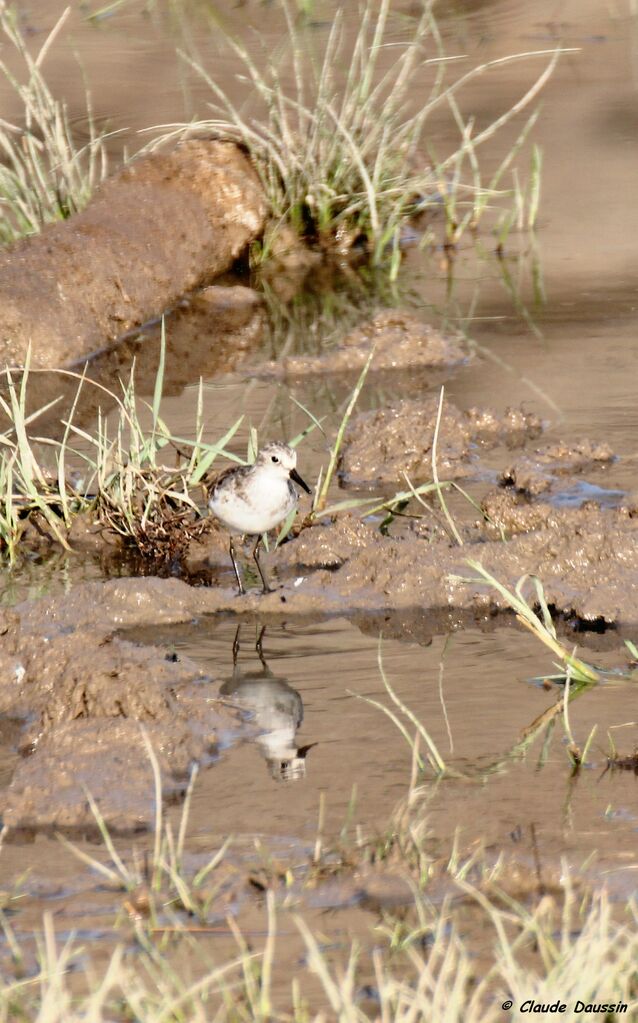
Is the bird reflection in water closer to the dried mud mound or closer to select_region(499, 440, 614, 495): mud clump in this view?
the dried mud mound

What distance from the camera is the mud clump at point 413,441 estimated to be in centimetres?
631

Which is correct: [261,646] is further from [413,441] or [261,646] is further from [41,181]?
[41,181]

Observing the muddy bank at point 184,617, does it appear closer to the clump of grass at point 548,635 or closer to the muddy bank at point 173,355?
the clump of grass at point 548,635

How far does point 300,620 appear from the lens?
5.05 m

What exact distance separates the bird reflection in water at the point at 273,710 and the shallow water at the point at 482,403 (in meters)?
0.03

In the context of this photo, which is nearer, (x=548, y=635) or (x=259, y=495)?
(x=548, y=635)

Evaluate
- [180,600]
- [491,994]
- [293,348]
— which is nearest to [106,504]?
[180,600]

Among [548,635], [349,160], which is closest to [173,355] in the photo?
[349,160]

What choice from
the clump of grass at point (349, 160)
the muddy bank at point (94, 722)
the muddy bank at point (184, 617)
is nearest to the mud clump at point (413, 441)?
the muddy bank at point (184, 617)

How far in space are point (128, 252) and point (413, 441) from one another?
9.56ft

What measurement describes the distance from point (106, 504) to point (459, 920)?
2.88 metres

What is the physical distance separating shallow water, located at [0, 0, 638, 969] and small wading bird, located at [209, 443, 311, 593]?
38 cm

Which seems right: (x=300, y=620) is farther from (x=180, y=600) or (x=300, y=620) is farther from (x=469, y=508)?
(x=469, y=508)

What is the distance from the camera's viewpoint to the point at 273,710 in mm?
4391
